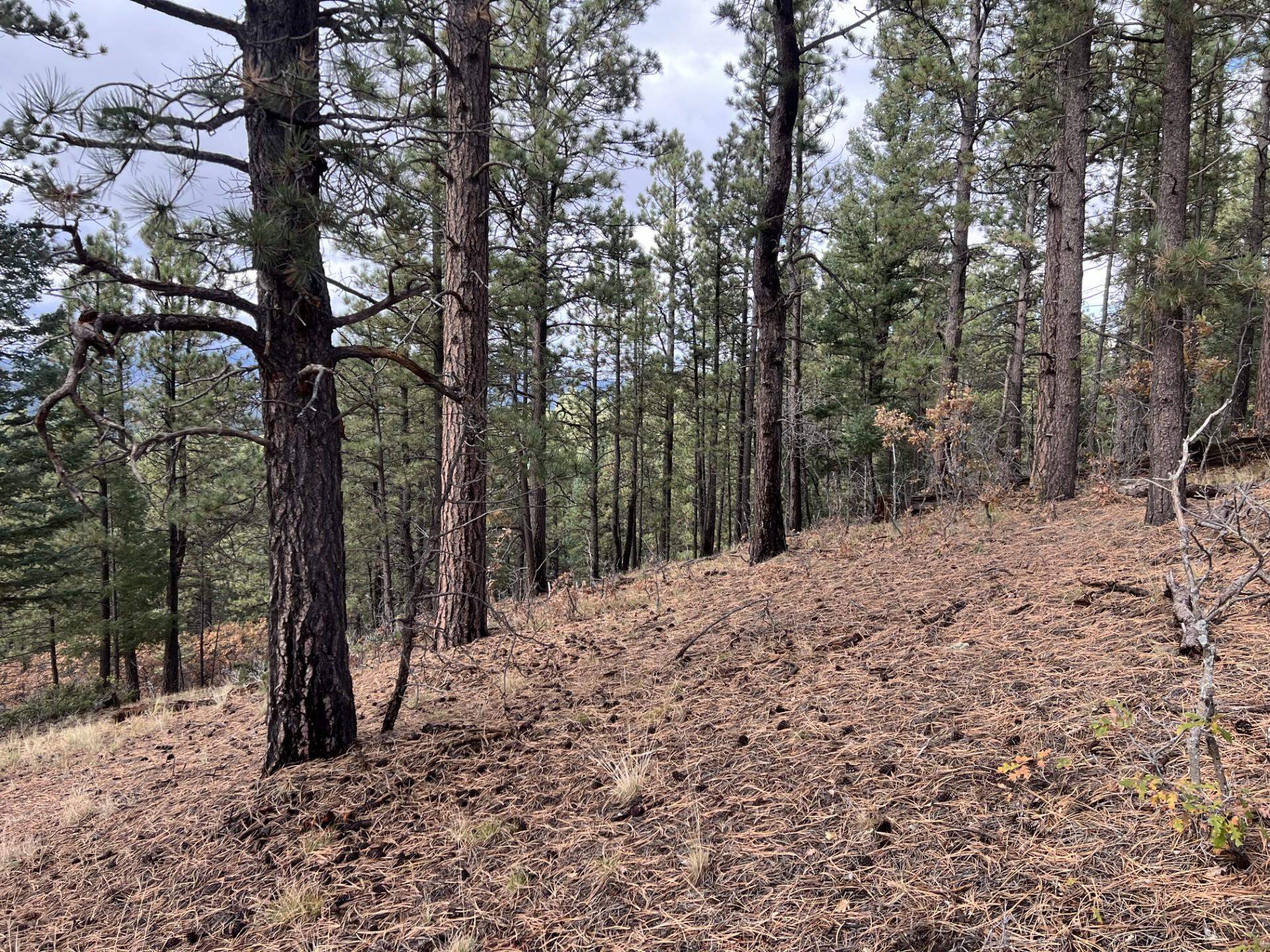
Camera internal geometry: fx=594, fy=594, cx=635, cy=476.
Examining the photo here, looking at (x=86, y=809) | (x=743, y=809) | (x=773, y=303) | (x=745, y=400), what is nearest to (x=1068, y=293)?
(x=773, y=303)

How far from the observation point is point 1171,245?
5379 millimetres

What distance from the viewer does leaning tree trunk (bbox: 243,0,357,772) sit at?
10.1 feet

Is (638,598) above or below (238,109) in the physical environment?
below

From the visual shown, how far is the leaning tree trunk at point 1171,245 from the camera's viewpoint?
5340 mm

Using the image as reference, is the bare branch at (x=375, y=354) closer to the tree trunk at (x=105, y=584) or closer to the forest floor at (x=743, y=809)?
the forest floor at (x=743, y=809)

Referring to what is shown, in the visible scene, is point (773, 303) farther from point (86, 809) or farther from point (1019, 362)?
point (1019, 362)

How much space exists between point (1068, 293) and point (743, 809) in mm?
8280

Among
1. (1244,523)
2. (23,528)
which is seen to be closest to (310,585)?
(1244,523)

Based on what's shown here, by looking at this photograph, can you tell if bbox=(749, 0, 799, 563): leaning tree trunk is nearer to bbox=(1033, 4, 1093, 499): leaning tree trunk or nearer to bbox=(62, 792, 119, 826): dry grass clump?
bbox=(1033, 4, 1093, 499): leaning tree trunk

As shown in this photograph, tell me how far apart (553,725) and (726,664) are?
120cm

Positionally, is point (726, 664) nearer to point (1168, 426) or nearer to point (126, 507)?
point (1168, 426)

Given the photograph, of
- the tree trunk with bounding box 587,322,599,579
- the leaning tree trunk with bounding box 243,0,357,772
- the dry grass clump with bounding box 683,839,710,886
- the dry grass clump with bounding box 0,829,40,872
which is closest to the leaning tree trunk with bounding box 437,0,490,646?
the leaning tree trunk with bounding box 243,0,357,772

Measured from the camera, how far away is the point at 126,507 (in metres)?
14.5

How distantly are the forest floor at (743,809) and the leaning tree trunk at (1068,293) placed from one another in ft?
12.0
